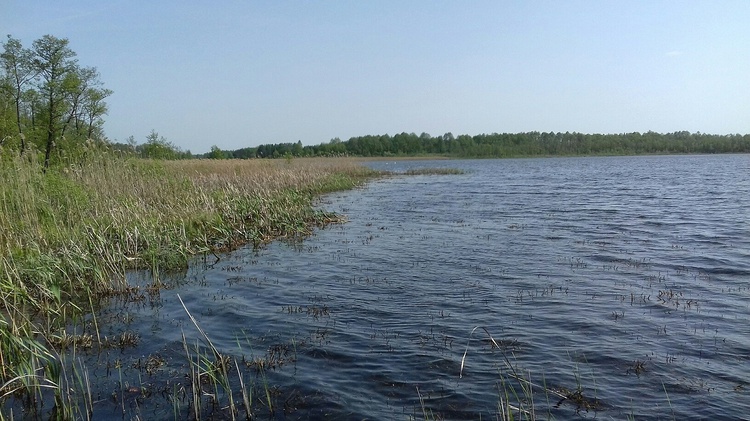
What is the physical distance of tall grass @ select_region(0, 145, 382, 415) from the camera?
24.4ft

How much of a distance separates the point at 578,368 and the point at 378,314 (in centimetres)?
340

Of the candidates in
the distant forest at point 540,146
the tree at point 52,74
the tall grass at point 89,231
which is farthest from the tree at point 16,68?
the distant forest at point 540,146

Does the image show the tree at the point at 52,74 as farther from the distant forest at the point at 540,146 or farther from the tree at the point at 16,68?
the distant forest at the point at 540,146

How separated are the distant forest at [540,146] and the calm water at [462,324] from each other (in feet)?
315

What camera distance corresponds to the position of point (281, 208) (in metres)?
19.3

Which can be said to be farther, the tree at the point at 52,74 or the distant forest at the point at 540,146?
the distant forest at the point at 540,146

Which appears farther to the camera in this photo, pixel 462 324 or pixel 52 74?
pixel 52 74

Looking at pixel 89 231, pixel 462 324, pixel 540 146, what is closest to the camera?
pixel 462 324

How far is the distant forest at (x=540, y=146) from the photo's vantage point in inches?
4579

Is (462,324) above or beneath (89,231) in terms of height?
beneath

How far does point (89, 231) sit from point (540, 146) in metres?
122

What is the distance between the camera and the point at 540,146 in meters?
124

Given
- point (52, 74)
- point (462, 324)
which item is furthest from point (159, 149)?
point (462, 324)

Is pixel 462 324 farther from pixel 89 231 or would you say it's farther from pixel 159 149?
pixel 159 149
